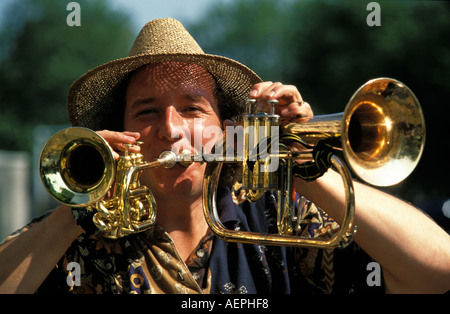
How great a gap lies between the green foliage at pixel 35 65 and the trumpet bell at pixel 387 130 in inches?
999

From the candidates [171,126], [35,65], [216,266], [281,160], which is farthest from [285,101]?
[35,65]

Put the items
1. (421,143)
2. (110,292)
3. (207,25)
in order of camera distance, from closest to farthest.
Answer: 1. (421,143)
2. (110,292)
3. (207,25)

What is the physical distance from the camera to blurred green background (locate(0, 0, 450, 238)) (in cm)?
1398

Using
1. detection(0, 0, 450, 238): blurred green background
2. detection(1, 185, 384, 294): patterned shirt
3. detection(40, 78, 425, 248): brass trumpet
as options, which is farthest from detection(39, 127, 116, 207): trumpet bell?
detection(0, 0, 450, 238): blurred green background

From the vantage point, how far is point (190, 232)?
311cm

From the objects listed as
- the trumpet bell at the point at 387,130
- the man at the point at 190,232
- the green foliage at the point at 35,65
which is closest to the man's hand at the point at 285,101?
the man at the point at 190,232

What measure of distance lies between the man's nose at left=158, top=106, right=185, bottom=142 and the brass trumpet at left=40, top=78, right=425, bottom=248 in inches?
8.2

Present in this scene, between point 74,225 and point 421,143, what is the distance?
1551mm

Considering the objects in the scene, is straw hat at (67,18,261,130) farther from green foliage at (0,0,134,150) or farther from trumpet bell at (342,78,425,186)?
green foliage at (0,0,134,150)

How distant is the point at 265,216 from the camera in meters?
3.12

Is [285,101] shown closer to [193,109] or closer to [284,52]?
[193,109]

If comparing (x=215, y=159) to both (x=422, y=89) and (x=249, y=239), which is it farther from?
(x=422, y=89)

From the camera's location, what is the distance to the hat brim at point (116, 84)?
10.1 ft

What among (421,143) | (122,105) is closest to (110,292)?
(122,105)
